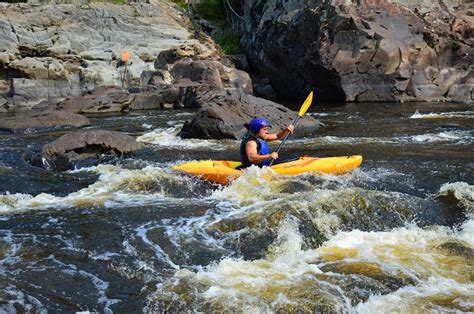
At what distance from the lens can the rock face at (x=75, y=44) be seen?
21688 mm

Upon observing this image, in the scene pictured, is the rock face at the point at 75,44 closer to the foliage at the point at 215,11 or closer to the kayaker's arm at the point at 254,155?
the foliage at the point at 215,11

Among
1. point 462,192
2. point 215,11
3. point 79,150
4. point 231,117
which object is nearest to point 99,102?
point 231,117

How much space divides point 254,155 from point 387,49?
13.1 m

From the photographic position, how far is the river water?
4.19 m

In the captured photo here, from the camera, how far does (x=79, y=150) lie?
32.0ft

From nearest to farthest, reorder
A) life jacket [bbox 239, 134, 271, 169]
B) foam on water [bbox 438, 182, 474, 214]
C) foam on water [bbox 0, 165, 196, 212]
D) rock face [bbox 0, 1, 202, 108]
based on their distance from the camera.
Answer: foam on water [bbox 438, 182, 474, 214], foam on water [bbox 0, 165, 196, 212], life jacket [bbox 239, 134, 271, 169], rock face [bbox 0, 1, 202, 108]

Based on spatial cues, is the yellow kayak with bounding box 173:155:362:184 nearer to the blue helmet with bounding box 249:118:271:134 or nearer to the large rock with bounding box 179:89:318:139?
the blue helmet with bounding box 249:118:271:134

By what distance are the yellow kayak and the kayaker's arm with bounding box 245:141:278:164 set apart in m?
0.18

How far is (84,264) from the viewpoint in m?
4.86

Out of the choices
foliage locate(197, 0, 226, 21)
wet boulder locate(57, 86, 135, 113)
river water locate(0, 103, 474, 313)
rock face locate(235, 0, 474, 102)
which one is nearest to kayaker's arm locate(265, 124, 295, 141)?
river water locate(0, 103, 474, 313)

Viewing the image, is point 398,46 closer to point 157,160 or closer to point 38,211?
point 157,160

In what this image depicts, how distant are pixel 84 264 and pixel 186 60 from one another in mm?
19131

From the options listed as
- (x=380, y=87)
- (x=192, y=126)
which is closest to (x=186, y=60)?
(x=380, y=87)

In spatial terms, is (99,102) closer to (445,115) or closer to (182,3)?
(445,115)
